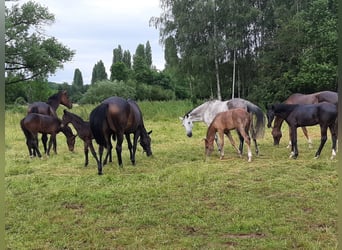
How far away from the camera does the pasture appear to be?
2.90 m

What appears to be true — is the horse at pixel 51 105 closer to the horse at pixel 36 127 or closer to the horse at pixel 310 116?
the horse at pixel 36 127

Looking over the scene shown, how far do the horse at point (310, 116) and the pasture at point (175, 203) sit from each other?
387 mm

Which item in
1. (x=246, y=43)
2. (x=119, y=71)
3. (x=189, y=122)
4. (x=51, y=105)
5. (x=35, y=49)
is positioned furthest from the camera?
(x=246, y=43)

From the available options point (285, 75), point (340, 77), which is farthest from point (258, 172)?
point (285, 75)

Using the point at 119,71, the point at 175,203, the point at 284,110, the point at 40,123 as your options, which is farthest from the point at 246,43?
the point at 175,203

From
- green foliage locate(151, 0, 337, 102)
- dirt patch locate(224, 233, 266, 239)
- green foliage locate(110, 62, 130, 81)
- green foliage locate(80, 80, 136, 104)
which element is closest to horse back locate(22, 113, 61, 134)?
dirt patch locate(224, 233, 266, 239)

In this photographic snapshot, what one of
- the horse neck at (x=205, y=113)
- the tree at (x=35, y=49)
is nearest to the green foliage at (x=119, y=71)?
the tree at (x=35, y=49)

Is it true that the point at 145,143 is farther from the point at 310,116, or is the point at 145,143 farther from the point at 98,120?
the point at 310,116

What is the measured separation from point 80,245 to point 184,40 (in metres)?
18.8

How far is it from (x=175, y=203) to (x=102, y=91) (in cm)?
1166

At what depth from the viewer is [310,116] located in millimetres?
6273

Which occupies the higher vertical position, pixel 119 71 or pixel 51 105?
pixel 119 71

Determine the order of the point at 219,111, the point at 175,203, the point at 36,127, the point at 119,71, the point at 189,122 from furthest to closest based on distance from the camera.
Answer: the point at 119,71, the point at 189,122, the point at 219,111, the point at 36,127, the point at 175,203

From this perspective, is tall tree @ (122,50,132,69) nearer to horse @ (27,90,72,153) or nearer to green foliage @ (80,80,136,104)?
green foliage @ (80,80,136,104)
